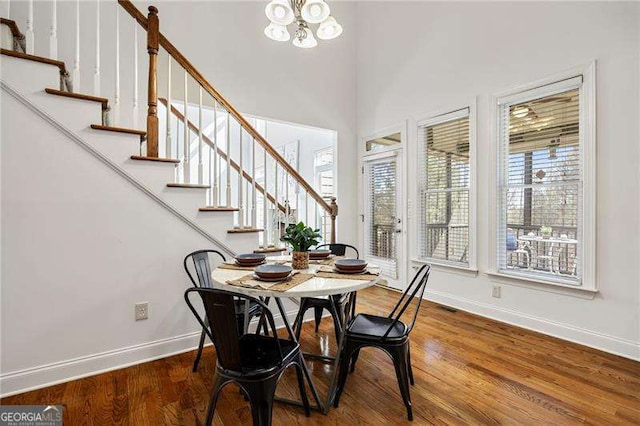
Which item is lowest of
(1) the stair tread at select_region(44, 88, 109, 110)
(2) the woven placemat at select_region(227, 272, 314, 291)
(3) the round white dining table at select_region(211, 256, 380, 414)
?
(3) the round white dining table at select_region(211, 256, 380, 414)

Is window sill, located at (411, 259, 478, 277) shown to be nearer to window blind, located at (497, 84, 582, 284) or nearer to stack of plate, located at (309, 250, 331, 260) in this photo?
window blind, located at (497, 84, 582, 284)

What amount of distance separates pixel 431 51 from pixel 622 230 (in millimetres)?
2769

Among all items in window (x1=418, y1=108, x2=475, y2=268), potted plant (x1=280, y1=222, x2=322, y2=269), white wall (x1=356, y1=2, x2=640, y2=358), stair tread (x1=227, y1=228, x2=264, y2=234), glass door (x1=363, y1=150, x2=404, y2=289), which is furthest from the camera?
glass door (x1=363, y1=150, x2=404, y2=289)

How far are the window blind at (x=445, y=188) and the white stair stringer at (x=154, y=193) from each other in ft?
→ 7.69

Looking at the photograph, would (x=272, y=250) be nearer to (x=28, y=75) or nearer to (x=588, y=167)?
(x=28, y=75)

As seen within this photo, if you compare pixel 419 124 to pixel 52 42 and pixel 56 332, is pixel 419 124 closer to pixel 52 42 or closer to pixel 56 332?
pixel 52 42

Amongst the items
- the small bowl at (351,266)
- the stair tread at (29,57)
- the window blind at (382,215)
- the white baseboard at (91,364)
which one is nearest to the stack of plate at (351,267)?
the small bowl at (351,266)

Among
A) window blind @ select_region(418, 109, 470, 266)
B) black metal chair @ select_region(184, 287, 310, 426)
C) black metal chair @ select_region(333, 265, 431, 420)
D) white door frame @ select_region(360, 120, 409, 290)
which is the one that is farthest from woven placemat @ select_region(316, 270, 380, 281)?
white door frame @ select_region(360, 120, 409, 290)

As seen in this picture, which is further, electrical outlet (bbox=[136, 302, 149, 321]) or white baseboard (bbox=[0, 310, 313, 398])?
electrical outlet (bbox=[136, 302, 149, 321])

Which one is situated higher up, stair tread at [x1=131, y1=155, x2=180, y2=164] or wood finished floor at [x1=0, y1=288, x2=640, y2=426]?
stair tread at [x1=131, y1=155, x2=180, y2=164]

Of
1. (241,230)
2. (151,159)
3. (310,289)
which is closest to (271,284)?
(310,289)

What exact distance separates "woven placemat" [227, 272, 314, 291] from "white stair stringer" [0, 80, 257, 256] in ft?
3.05

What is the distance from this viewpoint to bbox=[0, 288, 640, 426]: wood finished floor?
175 centimetres

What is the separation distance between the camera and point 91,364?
7.13ft
